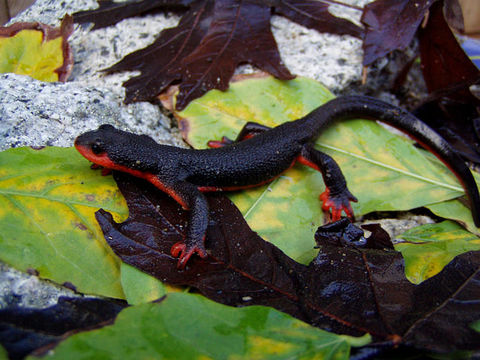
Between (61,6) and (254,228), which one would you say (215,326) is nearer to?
(254,228)

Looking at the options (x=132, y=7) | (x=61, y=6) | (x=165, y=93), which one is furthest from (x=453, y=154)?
(x=61, y=6)

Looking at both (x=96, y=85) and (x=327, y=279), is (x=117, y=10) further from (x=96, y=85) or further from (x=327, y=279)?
(x=327, y=279)

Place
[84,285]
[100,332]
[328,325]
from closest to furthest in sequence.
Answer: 1. [100,332]
2. [328,325]
3. [84,285]

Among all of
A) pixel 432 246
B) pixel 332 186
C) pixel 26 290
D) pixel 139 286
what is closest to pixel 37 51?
pixel 26 290

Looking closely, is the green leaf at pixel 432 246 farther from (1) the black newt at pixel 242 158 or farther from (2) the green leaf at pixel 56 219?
(2) the green leaf at pixel 56 219

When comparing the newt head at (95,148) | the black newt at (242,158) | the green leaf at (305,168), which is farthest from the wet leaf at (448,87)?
the newt head at (95,148)

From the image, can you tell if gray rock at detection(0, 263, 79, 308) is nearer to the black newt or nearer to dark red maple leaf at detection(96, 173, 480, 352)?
dark red maple leaf at detection(96, 173, 480, 352)

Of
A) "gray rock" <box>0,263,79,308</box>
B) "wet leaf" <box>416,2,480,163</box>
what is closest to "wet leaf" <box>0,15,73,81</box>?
"gray rock" <box>0,263,79,308</box>
